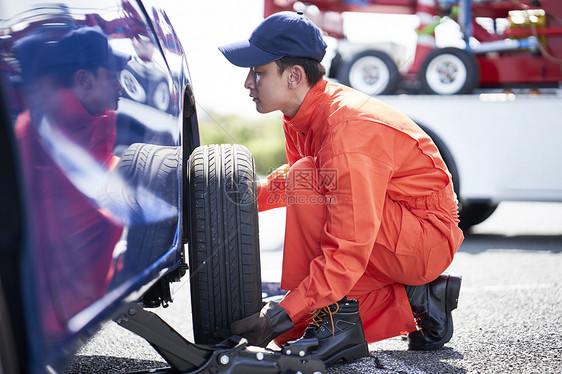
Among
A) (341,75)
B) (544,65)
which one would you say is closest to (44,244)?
(341,75)

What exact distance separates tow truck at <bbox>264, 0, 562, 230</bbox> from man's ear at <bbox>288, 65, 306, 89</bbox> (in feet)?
10.2

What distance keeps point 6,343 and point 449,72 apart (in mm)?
4831

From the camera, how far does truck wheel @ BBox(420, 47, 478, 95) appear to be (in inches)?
199

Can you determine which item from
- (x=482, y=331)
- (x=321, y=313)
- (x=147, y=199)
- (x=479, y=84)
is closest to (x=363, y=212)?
(x=321, y=313)

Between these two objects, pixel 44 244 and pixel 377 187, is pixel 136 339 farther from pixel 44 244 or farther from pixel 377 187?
pixel 44 244

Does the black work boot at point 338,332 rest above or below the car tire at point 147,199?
below

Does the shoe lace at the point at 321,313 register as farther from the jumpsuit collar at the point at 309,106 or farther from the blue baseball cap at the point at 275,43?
the blue baseball cap at the point at 275,43

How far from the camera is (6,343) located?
2.81 ft

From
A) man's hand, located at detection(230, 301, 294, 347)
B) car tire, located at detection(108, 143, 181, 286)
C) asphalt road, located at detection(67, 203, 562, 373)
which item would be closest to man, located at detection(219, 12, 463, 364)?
man's hand, located at detection(230, 301, 294, 347)

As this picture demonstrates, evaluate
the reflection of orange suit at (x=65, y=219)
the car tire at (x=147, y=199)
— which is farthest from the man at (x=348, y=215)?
the reflection of orange suit at (x=65, y=219)

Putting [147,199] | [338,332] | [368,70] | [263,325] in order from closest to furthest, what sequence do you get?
[147,199] < [263,325] < [338,332] < [368,70]

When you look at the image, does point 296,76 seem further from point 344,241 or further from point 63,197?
point 63,197

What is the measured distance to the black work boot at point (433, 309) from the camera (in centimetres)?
205

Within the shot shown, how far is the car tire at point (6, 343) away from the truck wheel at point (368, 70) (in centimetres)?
469
